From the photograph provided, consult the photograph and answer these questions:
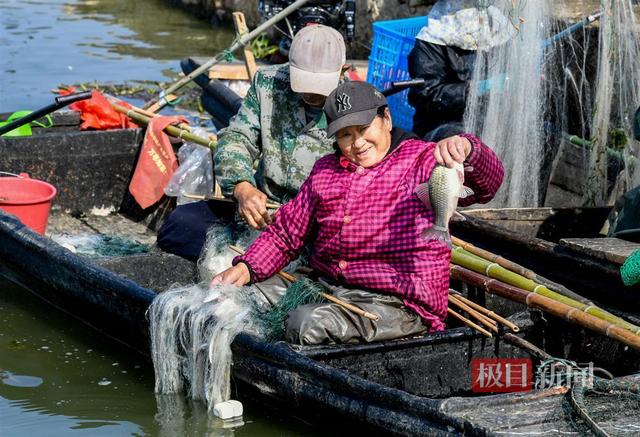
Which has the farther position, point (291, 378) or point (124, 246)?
point (124, 246)

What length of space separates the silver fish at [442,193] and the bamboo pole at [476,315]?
2.42 ft

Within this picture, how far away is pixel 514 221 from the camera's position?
6703 mm

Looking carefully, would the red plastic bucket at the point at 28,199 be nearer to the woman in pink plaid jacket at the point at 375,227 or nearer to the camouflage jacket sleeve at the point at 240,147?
the camouflage jacket sleeve at the point at 240,147

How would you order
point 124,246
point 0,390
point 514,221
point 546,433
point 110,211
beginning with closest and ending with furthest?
point 546,433 < point 0,390 < point 514,221 < point 124,246 < point 110,211

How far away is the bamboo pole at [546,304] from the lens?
187 inches

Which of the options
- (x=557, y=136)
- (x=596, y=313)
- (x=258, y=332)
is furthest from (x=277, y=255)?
(x=557, y=136)

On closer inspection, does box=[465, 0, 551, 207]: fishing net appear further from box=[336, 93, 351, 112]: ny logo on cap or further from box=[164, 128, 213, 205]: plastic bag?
box=[336, 93, 351, 112]: ny logo on cap

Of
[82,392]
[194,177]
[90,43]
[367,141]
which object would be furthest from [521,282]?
[90,43]

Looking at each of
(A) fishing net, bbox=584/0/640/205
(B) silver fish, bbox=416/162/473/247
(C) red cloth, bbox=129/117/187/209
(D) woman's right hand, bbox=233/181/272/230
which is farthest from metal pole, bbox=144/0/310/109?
(B) silver fish, bbox=416/162/473/247

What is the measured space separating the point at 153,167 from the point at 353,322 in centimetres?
358

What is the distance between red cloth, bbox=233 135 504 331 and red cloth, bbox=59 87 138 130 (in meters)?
4.02

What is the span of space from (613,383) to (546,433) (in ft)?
1.33

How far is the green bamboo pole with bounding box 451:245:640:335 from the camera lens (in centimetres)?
493

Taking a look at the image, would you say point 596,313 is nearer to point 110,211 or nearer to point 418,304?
point 418,304
